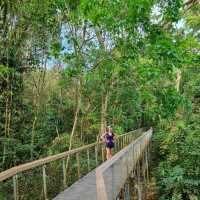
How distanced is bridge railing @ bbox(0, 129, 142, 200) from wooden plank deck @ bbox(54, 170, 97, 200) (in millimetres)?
200

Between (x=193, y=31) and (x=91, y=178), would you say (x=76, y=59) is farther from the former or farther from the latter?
(x=193, y=31)

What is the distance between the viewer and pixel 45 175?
7.24 metres

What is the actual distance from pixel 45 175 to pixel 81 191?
1.23 meters

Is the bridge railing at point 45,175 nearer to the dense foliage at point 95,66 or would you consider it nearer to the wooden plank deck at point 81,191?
the wooden plank deck at point 81,191

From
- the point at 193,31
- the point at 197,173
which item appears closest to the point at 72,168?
the point at 197,173

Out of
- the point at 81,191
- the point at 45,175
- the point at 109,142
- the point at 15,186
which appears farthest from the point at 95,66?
the point at 15,186

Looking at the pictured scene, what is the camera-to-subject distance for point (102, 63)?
12844 millimetres

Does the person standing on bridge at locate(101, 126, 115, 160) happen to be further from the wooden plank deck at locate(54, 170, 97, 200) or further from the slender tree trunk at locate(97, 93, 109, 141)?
the wooden plank deck at locate(54, 170, 97, 200)

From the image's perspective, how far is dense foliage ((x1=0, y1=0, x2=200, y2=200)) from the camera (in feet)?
31.7

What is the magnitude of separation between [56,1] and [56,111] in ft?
43.1

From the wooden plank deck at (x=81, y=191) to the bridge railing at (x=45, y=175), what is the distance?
0.65 ft

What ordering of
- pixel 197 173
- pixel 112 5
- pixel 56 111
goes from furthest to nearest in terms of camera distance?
pixel 56 111 < pixel 197 173 < pixel 112 5

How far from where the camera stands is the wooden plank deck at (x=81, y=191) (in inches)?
294

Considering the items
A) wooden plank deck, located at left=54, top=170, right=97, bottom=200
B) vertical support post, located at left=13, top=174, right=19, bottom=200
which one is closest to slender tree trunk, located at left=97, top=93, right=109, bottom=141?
wooden plank deck, located at left=54, top=170, right=97, bottom=200
